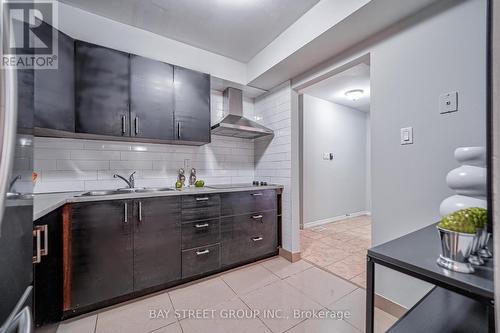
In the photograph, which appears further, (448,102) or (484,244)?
(448,102)

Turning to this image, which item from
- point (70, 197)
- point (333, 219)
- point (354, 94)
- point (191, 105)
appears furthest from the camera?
point (333, 219)

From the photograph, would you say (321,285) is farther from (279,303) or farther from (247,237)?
(247,237)

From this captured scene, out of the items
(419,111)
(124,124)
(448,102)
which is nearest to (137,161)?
(124,124)

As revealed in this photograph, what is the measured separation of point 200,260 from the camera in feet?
6.39

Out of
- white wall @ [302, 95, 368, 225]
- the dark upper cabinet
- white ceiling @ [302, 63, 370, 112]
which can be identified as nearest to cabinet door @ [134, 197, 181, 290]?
the dark upper cabinet

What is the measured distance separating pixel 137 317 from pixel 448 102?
261 cm

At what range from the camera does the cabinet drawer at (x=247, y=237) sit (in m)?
2.13

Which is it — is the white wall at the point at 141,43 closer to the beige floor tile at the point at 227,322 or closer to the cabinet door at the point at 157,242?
the cabinet door at the point at 157,242

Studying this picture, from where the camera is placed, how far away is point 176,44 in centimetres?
223

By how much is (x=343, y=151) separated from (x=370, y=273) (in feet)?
13.5

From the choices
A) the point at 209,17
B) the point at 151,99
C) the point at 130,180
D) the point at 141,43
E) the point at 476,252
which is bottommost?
the point at 476,252

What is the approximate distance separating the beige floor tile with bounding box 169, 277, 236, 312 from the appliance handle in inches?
62.0

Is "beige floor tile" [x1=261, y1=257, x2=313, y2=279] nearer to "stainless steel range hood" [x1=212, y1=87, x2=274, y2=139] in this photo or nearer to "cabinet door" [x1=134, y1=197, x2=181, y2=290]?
"cabinet door" [x1=134, y1=197, x2=181, y2=290]

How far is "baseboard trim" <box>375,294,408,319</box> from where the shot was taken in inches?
58.1
